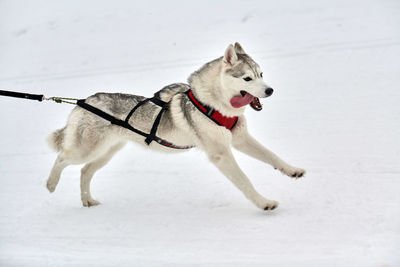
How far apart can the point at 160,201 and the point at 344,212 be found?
6.83ft

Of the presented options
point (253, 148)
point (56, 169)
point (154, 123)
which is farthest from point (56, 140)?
point (253, 148)

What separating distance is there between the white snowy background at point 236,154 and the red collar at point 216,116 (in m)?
0.89

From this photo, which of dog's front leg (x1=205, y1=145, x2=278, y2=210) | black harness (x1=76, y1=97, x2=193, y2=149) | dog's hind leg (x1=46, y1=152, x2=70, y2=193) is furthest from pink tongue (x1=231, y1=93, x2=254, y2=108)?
dog's hind leg (x1=46, y1=152, x2=70, y2=193)

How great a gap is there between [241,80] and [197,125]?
0.67 meters

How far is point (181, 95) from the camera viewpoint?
4473mm

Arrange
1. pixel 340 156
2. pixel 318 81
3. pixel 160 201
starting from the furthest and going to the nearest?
pixel 318 81 → pixel 340 156 → pixel 160 201

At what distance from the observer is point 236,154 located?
595 centimetres

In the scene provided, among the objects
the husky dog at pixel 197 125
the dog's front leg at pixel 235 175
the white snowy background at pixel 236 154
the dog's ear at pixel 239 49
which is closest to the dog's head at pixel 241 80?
the husky dog at pixel 197 125

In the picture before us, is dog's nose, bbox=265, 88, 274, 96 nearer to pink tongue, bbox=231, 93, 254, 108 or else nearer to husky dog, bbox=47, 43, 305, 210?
husky dog, bbox=47, 43, 305, 210

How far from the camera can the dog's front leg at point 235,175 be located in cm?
400

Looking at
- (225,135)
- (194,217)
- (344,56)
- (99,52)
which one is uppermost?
(225,135)

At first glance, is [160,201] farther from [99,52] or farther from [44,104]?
[99,52]

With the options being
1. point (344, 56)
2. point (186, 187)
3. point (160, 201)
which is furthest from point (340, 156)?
point (344, 56)

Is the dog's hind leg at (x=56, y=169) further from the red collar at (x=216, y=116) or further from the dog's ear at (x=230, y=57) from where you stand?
the dog's ear at (x=230, y=57)
